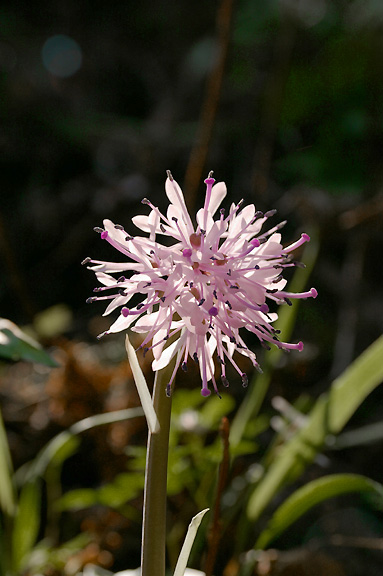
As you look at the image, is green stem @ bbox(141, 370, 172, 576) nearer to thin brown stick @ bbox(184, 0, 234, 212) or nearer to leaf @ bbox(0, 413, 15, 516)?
leaf @ bbox(0, 413, 15, 516)

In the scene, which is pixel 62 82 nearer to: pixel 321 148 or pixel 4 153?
pixel 4 153

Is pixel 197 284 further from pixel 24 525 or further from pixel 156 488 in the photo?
pixel 24 525

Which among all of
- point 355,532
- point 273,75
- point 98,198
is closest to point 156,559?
point 355,532

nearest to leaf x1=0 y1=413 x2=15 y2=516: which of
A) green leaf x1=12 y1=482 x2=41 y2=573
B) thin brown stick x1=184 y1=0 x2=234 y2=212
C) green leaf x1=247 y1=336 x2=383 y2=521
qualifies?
green leaf x1=12 y1=482 x2=41 y2=573

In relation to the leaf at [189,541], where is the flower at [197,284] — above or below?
above

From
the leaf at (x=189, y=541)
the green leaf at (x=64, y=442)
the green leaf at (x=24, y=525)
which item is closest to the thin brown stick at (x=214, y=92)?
the green leaf at (x=64, y=442)

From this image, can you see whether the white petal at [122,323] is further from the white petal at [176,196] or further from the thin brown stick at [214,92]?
the thin brown stick at [214,92]

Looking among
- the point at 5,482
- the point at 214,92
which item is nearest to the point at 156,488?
the point at 5,482
